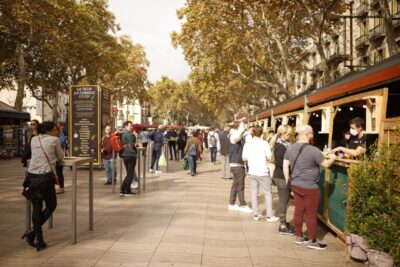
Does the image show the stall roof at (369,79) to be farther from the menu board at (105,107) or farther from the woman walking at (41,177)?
the menu board at (105,107)

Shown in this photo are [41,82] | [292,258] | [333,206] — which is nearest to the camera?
[292,258]

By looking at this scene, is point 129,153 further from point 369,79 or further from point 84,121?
point 84,121

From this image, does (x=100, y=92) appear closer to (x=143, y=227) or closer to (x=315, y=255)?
(x=143, y=227)

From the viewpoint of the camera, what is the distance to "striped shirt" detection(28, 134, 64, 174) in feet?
19.2

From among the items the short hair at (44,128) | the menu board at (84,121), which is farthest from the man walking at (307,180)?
the menu board at (84,121)

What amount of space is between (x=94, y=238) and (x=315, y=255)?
3079mm

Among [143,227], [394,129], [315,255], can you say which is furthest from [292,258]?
[143,227]

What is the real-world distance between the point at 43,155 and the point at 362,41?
103 ft

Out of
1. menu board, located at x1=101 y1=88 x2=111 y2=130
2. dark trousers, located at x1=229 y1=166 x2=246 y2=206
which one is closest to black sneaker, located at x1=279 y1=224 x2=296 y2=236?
dark trousers, located at x1=229 y1=166 x2=246 y2=206

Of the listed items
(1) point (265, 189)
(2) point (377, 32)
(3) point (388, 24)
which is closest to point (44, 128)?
(1) point (265, 189)

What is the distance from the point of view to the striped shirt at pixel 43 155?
586 centimetres

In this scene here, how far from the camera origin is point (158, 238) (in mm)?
6426

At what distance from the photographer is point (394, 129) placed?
15.8 ft

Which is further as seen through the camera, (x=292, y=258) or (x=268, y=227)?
(x=268, y=227)
